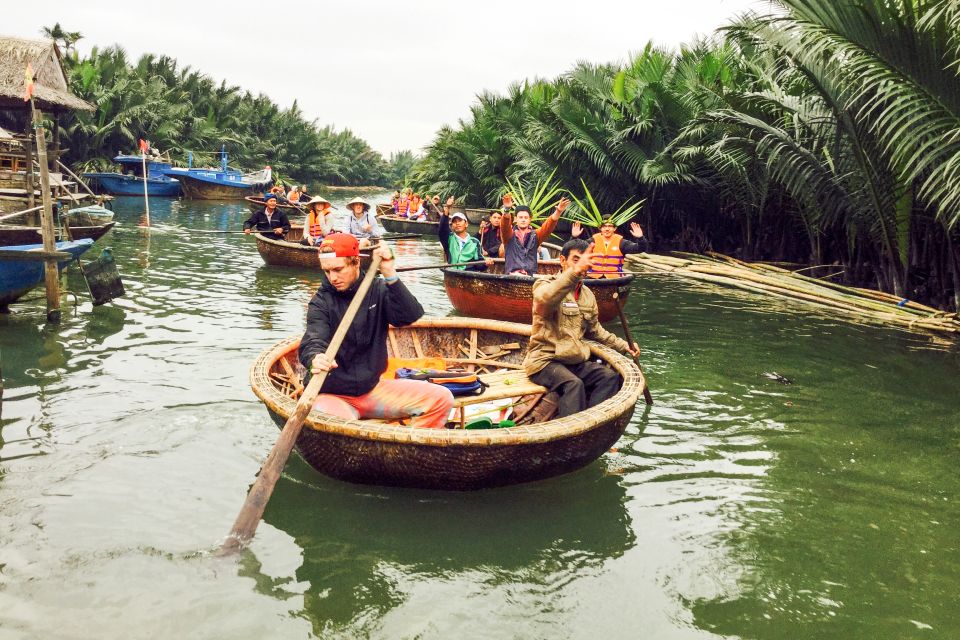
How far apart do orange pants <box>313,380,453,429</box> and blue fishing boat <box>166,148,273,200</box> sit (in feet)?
99.4

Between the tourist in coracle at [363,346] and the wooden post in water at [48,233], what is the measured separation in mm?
5442

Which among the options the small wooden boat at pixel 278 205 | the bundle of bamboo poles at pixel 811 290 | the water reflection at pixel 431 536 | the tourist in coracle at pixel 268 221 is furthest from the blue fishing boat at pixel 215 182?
the water reflection at pixel 431 536

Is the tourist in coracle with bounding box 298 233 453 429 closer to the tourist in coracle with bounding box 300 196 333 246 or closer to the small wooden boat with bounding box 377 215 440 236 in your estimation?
the tourist in coracle with bounding box 300 196 333 246

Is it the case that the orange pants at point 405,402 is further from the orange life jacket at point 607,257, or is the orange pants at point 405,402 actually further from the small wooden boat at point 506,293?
the orange life jacket at point 607,257

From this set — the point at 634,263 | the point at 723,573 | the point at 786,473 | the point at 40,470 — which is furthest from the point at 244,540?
the point at 634,263

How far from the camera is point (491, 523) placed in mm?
4629

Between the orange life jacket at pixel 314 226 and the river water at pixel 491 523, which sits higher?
the orange life jacket at pixel 314 226

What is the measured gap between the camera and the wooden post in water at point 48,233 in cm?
868

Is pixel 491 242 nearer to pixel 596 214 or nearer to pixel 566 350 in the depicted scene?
pixel 596 214

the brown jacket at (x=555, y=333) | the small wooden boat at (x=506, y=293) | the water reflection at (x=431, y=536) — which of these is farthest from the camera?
the small wooden boat at (x=506, y=293)

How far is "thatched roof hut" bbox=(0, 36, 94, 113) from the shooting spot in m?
17.5

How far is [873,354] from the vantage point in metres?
9.23

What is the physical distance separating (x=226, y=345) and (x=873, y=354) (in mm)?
7558

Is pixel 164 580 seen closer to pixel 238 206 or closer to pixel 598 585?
pixel 598 585
